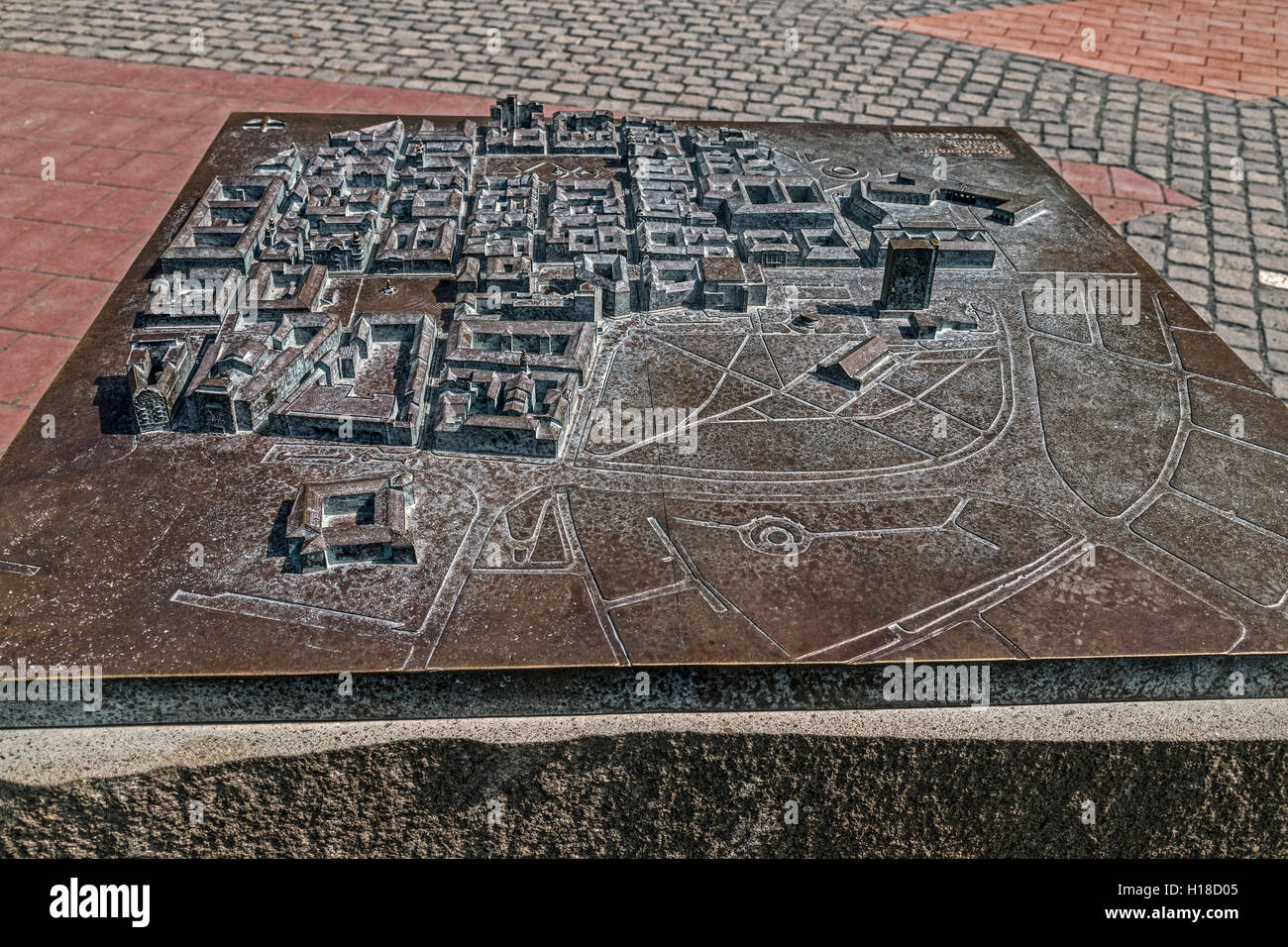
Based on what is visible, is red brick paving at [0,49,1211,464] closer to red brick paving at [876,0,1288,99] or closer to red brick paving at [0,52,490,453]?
red brick paving at [0,52,490,453]

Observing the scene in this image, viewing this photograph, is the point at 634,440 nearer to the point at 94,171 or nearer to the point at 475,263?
the point at 475,263

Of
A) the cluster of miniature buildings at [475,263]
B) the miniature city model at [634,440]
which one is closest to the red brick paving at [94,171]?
the miniature city model at [634,440]

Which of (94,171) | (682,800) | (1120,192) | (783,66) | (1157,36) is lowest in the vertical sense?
(682,800)

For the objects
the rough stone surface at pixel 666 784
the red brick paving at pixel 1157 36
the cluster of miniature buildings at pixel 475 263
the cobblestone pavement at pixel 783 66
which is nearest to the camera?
the rough stone surface at pixel 666 784

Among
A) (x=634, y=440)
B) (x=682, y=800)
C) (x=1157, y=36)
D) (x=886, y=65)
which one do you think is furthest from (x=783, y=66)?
(x=682, y=800)

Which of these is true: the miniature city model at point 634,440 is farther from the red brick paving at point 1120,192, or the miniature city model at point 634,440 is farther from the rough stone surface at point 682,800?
the red brick paving at point 1120,192

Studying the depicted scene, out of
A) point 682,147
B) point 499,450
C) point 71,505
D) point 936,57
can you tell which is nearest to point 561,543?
point 499,450

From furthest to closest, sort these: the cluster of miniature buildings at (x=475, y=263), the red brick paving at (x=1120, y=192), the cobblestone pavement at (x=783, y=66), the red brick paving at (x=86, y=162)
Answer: the cobblestone pavement at (x=783, y=66) < the red brick paving at (x=1120, y=192) < the red brick paving at (x=86, y=162) < the cluster of miniature buildings at (x=475, y=263)
